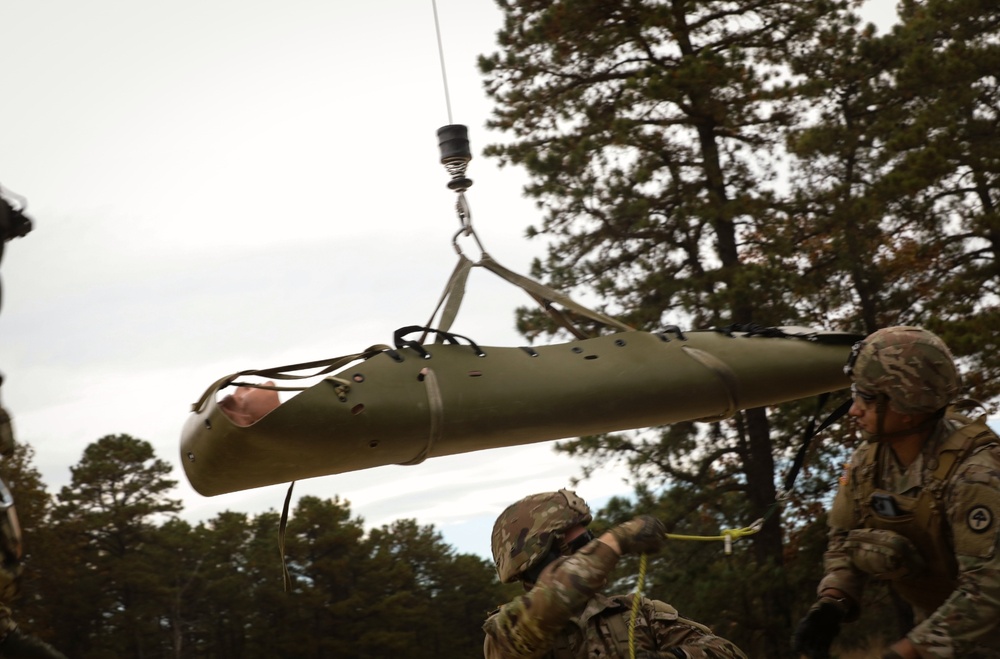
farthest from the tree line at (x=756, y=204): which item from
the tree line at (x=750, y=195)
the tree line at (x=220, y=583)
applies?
the tree line at (x=220, y=583)

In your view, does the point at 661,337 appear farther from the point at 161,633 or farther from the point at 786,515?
the point at 161,633

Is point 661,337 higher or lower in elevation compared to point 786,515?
higher

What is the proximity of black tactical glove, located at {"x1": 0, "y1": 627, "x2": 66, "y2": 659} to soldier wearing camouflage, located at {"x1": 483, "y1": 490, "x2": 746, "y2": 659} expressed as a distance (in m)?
3.01

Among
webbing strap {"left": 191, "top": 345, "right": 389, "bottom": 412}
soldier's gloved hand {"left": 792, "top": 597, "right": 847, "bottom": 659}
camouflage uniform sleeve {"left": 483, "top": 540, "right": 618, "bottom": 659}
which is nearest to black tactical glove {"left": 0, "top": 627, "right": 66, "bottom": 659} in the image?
webbing strap {"left": 191, "top": 345, "right": 389, "bottom": 412}

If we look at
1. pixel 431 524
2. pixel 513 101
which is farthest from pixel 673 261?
pixel 431 524

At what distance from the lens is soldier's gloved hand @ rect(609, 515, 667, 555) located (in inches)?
132

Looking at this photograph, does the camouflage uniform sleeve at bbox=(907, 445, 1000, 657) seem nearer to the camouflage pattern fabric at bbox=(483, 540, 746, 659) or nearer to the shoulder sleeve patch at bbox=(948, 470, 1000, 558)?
the shoulder sleeve patch at bbox=(948, 470, 1000, 558)

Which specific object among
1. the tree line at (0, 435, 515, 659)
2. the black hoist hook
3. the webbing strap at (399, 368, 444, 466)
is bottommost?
the tree line at (0, 435, 515, 659)

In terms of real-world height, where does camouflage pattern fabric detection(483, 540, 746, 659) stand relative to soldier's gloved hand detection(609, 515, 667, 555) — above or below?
below

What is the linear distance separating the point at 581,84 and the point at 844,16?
3.54 metres

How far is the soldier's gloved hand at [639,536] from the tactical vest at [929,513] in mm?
1029

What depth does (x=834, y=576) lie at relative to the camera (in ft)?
13.4

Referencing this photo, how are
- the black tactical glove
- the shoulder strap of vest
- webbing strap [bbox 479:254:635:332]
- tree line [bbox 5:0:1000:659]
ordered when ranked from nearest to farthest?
the shoulder strap of vest < webbing strap [bbox 479:254:635:332] < the black tactical glove < tree line [bbox 5:0:1000:659]

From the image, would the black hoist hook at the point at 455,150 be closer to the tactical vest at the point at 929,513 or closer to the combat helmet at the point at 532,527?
the combat helmet at the point at 532,527
